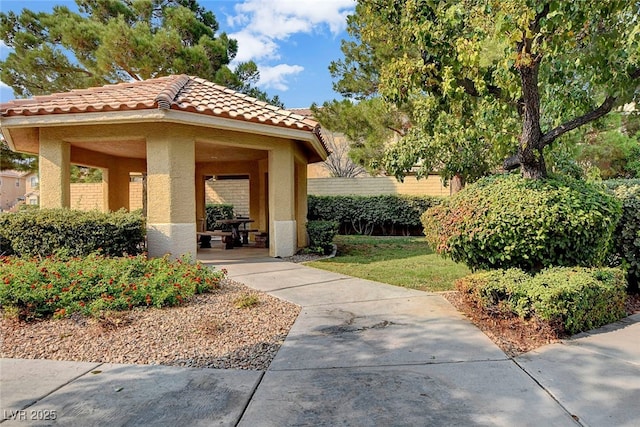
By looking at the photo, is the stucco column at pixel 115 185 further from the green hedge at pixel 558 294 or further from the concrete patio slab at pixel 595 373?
the concrete patio slab at pixel 595 373

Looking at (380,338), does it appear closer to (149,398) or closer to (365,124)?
(149,398)

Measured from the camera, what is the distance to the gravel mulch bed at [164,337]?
391 centimetres

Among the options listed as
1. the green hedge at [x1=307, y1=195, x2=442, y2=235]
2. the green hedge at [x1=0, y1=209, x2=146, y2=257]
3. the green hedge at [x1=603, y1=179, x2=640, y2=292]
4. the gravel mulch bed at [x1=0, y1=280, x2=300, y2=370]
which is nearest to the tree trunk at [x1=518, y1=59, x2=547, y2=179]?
the green hedge at [x1=603, y1=179, x2=640, y2=292]

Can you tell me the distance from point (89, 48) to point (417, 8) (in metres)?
16.0

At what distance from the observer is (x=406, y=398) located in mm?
3062

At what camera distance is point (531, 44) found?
16.6 ft

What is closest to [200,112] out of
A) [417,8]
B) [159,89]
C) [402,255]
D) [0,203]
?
[159,89]

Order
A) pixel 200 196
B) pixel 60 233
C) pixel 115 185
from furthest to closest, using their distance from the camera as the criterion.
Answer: pixel 200 196 → pixel 115 185 → pixel 60 233

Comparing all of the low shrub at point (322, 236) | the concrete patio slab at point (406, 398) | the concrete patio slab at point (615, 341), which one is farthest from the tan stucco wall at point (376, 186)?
Answer: the concrete patio slab at point (406, 398)

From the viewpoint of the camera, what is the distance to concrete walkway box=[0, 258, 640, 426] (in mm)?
2795

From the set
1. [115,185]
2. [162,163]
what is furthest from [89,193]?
[162,163]

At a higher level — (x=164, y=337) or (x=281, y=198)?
(x=281, y=198)

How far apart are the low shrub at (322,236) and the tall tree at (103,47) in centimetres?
1020

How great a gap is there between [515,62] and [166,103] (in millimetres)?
6358
